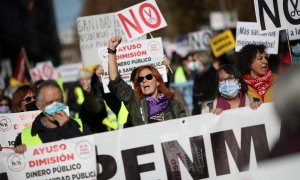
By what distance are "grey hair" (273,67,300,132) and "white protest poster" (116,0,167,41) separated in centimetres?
509

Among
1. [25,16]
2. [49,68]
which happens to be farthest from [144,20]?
[25,16]

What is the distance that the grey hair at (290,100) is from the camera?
3.21 m

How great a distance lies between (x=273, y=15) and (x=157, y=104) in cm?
236

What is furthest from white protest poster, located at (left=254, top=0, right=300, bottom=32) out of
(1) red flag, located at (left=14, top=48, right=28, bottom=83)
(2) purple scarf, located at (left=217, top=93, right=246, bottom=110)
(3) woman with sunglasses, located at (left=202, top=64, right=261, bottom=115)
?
(1) red flag, located at (left=14, top=48, right=28, bottom=83)

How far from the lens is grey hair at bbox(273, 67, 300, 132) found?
321 centimetres

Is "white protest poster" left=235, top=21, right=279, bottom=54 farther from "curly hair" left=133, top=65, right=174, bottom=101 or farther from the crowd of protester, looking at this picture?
"curly hair" left=133, top=65, right=174, bottom=101

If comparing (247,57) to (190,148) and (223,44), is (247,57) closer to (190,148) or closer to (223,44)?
(190,148)

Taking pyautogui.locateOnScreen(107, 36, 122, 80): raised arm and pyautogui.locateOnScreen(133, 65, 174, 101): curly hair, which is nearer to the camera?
pyautogui.locateOnScreen(133, 65, 174, 101): curly hair

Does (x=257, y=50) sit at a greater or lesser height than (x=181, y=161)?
greater

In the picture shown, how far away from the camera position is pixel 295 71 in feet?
11.0

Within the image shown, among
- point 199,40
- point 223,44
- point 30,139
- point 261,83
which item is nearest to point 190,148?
point 30,139

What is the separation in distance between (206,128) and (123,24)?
273 centimetres

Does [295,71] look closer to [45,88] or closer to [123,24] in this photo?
[45,88]

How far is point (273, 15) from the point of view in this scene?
8031mm
